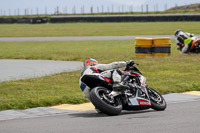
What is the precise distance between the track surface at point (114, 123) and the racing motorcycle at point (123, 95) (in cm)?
16

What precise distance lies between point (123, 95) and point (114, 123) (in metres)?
1.20

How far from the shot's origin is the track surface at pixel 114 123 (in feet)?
23.6

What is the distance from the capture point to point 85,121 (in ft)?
26.5

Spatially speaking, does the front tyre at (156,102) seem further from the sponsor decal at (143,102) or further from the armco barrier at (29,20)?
the armco barrier at (29,20)

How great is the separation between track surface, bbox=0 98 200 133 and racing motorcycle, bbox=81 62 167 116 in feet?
0.51

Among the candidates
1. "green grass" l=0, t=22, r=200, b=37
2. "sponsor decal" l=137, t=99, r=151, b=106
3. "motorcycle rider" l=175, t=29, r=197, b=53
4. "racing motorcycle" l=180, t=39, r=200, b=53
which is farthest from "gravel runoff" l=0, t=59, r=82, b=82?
"green grass" l=0, t=22, r=200, b=37

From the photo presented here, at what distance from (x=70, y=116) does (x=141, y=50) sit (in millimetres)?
13837

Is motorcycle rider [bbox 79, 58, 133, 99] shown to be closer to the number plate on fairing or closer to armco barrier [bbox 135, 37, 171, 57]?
the number plate on fairing

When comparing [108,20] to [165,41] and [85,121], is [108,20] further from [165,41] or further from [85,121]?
[85,121]

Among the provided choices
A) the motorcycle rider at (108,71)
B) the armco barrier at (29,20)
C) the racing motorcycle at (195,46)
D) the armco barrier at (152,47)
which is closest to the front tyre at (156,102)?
the motorcycle rider at (108,71)

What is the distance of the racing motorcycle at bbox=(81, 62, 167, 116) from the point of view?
8.40m

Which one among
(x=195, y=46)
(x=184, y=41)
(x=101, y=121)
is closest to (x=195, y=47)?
(x=195, y=46)

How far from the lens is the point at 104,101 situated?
846 cm

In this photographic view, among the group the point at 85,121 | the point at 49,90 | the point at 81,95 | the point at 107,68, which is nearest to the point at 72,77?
the point at 49,90
